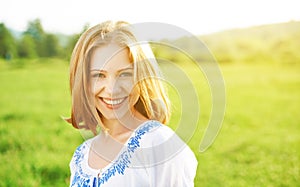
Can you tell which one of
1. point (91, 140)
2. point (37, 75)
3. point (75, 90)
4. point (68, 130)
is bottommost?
point (37, 75)

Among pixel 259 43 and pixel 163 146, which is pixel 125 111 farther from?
pixel 259 43

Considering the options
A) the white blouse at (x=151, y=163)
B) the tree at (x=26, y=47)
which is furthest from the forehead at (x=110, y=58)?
the tree at (x=26, y=47)

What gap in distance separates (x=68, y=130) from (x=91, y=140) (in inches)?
107

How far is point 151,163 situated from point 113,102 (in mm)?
254

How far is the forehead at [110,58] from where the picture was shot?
1.58 m

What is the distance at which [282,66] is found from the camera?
7352mm

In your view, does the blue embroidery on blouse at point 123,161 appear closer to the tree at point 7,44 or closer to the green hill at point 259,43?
the green hill at point 259,43

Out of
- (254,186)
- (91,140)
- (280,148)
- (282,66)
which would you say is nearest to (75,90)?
(91,140)

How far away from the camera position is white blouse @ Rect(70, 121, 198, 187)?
1.48 metres

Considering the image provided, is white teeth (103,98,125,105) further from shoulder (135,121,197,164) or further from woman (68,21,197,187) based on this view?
shoulder (135,121,197,164)

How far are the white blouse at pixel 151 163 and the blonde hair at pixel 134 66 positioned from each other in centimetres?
8

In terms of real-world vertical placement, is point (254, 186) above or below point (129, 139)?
below

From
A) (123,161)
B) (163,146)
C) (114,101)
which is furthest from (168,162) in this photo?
(114,101)

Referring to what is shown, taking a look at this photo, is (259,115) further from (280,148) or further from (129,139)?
(129,139)
